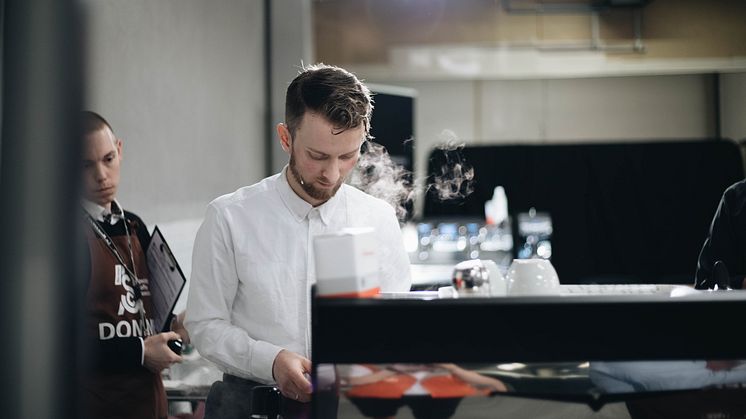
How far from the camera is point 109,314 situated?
180cm

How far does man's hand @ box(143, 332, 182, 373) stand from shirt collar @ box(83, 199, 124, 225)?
0.33 metres

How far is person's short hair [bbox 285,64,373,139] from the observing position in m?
1.66

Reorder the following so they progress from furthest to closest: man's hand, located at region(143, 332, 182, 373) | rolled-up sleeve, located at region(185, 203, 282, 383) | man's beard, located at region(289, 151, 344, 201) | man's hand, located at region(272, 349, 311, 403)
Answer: man's hand, located at region(143, 332, 182, 373) → man's beard, located at region(289, 151, 344, 201) → rolled-up sleeve, located at region(185, 203, 282, 383) → man's hand, located at region(272, 349, 311, 403)

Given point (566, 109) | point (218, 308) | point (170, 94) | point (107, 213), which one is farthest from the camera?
point (566, 109)

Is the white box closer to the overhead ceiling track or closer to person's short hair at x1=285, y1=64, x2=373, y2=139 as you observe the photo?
person's short hair at x1=285, y1=64, x2=373, y2=139

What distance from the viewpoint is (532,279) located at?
126cm

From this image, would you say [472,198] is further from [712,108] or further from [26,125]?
[26,125]

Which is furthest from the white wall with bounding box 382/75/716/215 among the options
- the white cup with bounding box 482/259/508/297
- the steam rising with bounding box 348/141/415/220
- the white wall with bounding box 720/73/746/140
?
the white cup with bounding box 482/259/508/297

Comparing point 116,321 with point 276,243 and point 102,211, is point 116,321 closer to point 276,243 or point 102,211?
point 102,211

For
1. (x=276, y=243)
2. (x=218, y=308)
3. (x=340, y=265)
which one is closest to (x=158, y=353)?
(x=218, y=308)

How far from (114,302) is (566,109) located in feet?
15.8

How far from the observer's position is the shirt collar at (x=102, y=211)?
1.81m

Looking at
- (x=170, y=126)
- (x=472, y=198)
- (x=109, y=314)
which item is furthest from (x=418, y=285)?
(x=109, y=314)

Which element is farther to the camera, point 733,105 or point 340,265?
point 733,105
